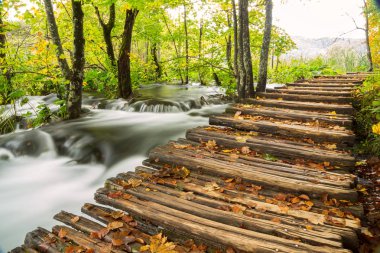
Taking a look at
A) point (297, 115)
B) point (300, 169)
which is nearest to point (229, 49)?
point (297, 115)

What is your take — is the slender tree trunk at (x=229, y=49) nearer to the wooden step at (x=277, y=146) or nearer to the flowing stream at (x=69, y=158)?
the flowing stream at (x=69, y=158)

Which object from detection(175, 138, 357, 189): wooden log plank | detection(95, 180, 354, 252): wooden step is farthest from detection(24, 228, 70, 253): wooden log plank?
detection(175, 138, 357, 189): wooden log plank

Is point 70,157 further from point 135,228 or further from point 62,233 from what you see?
point 135,228

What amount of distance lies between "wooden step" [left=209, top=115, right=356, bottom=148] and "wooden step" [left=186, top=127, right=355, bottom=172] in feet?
0.92

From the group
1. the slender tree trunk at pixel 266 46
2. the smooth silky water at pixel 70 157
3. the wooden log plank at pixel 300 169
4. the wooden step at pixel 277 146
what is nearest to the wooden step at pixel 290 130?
the wooden step at pixel 277 146

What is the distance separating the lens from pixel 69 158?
6293 millimetres

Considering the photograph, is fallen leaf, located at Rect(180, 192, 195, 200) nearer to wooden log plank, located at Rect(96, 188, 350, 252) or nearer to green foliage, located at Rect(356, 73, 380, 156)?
wooden log plank, located at Rect(96, 188, 350, 252)

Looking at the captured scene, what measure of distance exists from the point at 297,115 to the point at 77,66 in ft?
20.3

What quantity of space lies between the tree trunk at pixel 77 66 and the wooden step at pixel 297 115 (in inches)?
188

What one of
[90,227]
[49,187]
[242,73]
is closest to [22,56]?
[49,187]

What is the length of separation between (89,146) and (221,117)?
3.23 m

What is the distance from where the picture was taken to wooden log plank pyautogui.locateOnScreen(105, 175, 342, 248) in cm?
238

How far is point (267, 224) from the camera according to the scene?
8.46 ft

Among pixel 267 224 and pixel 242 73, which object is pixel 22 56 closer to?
pixel 242 73
